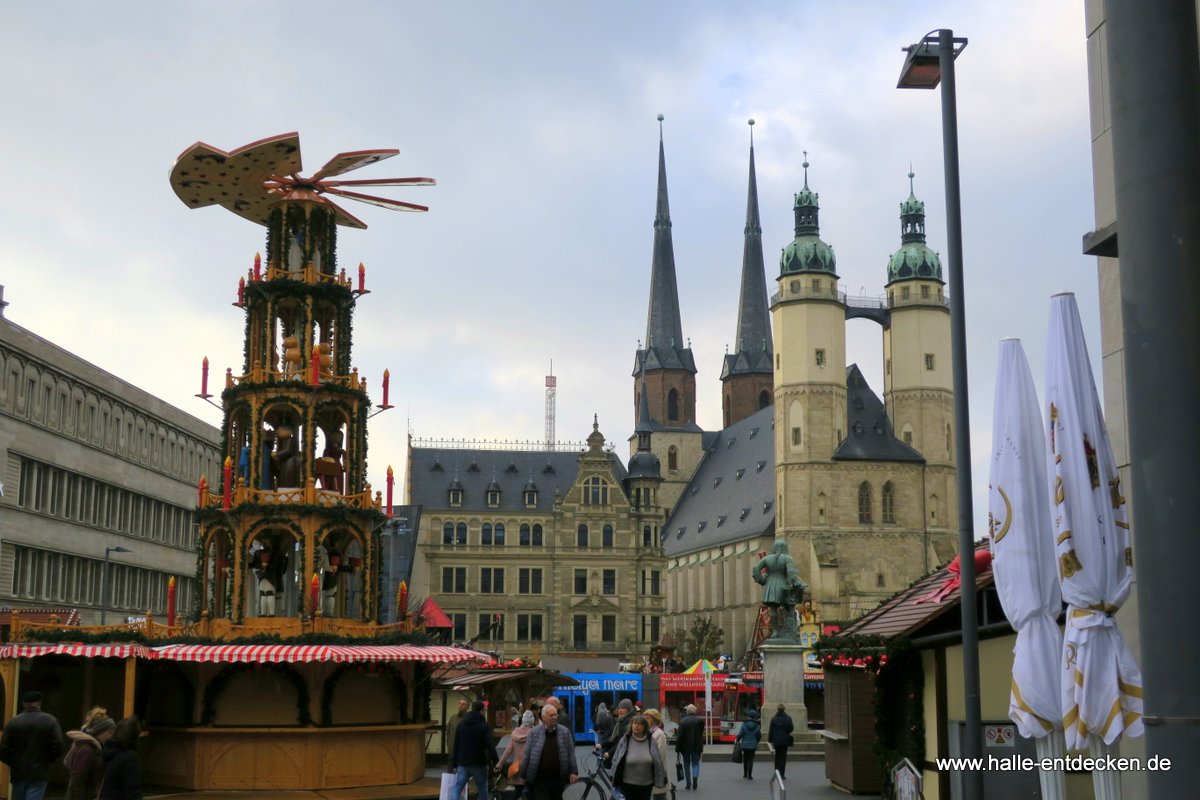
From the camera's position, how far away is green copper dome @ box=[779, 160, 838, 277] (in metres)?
100

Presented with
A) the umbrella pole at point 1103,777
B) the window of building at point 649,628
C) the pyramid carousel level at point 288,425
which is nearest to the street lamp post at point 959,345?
the umbrella pole at point 1103,777

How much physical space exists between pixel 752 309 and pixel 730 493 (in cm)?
2859

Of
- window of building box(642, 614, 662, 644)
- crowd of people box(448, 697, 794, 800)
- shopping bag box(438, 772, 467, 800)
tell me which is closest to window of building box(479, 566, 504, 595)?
window of building box(642, 614, 662, 644)

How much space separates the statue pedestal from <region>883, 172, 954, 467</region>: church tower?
66.7 metres

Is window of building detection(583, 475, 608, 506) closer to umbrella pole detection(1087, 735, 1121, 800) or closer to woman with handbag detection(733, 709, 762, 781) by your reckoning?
woman with handbag detection(733, 709, 762, 781)

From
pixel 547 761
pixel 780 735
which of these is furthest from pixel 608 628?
pixel 547 761

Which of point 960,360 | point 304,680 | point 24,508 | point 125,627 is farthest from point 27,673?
point 24,508

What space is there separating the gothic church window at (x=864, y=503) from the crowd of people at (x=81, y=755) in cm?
8626

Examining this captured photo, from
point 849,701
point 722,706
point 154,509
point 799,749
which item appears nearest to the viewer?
point 849,701

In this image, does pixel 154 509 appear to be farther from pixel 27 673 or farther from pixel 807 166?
pixel 807 166

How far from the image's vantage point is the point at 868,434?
100188 millimetres

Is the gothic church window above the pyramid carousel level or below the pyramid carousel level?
above

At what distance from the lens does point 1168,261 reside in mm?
4414

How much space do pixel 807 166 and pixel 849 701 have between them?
90.5 metres
